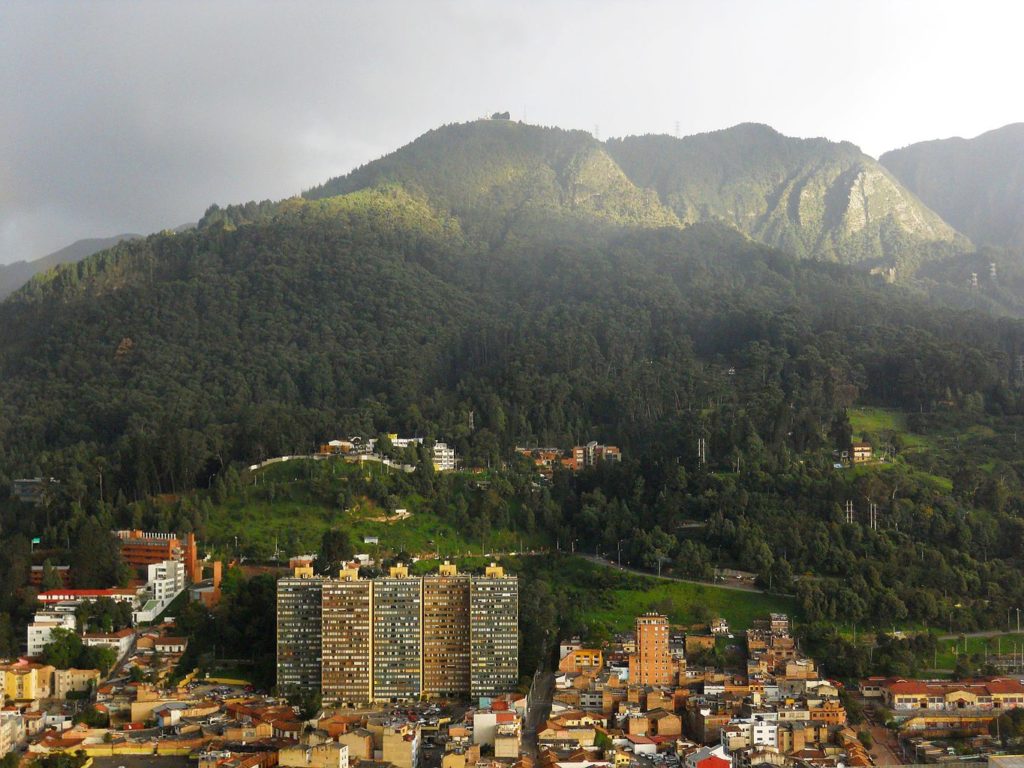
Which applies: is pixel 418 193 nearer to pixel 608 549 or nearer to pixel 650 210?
pixel 650 210

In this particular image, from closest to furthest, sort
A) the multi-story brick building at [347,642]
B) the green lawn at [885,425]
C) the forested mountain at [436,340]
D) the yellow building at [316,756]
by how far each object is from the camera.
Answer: the yellow building at [316,756], the multi-story brick building at [347,642], the green lawn at [885,425], the forested mountain at [436,340]

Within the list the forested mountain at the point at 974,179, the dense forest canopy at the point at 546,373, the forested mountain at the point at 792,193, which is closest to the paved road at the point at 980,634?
the dense forest canopy at the point at 546,373

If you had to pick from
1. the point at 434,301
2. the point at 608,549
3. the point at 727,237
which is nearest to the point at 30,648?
the point at 608,549

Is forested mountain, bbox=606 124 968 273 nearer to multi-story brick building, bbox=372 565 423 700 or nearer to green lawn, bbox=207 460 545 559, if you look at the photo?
green lawn, bbox=207 460 545 559

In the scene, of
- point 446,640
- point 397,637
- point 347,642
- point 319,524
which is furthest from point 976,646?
point 319,524

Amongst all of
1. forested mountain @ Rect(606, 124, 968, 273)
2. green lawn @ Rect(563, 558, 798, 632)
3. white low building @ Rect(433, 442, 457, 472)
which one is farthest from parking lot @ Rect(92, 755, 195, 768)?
forested mountain @ Rect(606, 124, 968, 273)

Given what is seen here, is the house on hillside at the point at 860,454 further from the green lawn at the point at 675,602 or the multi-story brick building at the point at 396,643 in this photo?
the multi-story brick building at the point at 396,643
